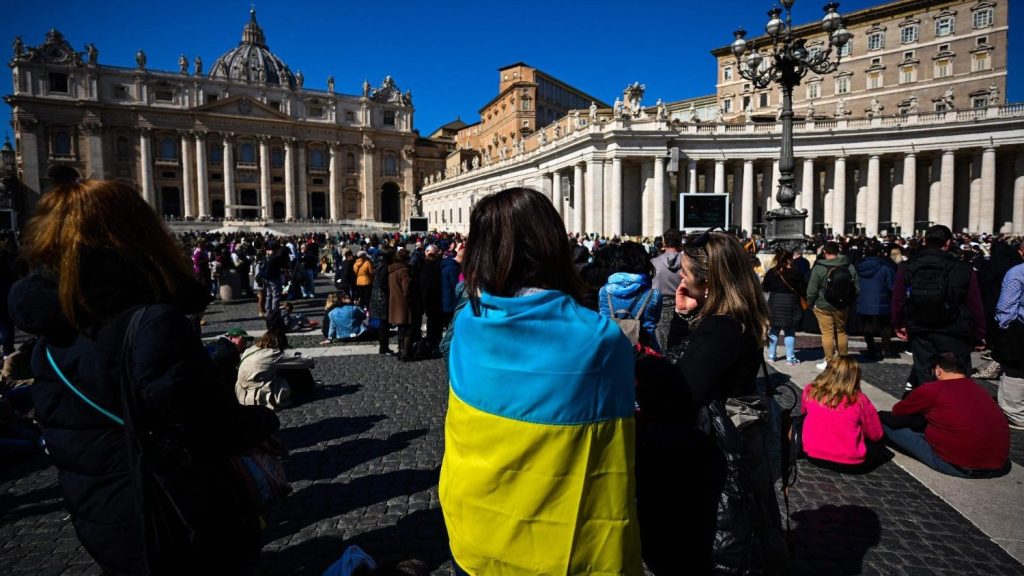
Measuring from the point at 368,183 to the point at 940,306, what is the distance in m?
71.6

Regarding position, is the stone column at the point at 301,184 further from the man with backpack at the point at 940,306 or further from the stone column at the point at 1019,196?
the man with backpack at the point at 940,306

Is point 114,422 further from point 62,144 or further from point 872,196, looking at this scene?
point 62,144

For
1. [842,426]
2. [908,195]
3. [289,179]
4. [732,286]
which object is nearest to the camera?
[732,286]

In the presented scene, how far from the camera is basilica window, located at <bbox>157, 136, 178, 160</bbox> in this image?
6156cm

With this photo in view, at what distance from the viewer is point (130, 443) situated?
1623 millimetres

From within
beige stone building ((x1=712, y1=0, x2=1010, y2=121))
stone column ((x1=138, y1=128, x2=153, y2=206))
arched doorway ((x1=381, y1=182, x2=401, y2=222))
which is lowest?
arched doorway ((x1=381, y1=182, x2=401, y2=222))

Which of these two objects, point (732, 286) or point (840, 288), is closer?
point (732, 286)

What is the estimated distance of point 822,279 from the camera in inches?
282

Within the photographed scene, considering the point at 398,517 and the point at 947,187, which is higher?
the point at 947,187

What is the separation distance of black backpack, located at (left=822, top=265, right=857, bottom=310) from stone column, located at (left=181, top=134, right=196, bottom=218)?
226 ft

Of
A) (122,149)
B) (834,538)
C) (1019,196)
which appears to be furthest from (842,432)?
(122,149)

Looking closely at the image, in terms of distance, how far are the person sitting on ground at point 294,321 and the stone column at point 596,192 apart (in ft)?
70.4

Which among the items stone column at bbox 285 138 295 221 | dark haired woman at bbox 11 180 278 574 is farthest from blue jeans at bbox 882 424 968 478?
stone column at bbox 285 138 295 221

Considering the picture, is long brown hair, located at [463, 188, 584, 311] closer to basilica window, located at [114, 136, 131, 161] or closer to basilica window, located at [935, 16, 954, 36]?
basilica window, located at [935, 16, 954, 36]
